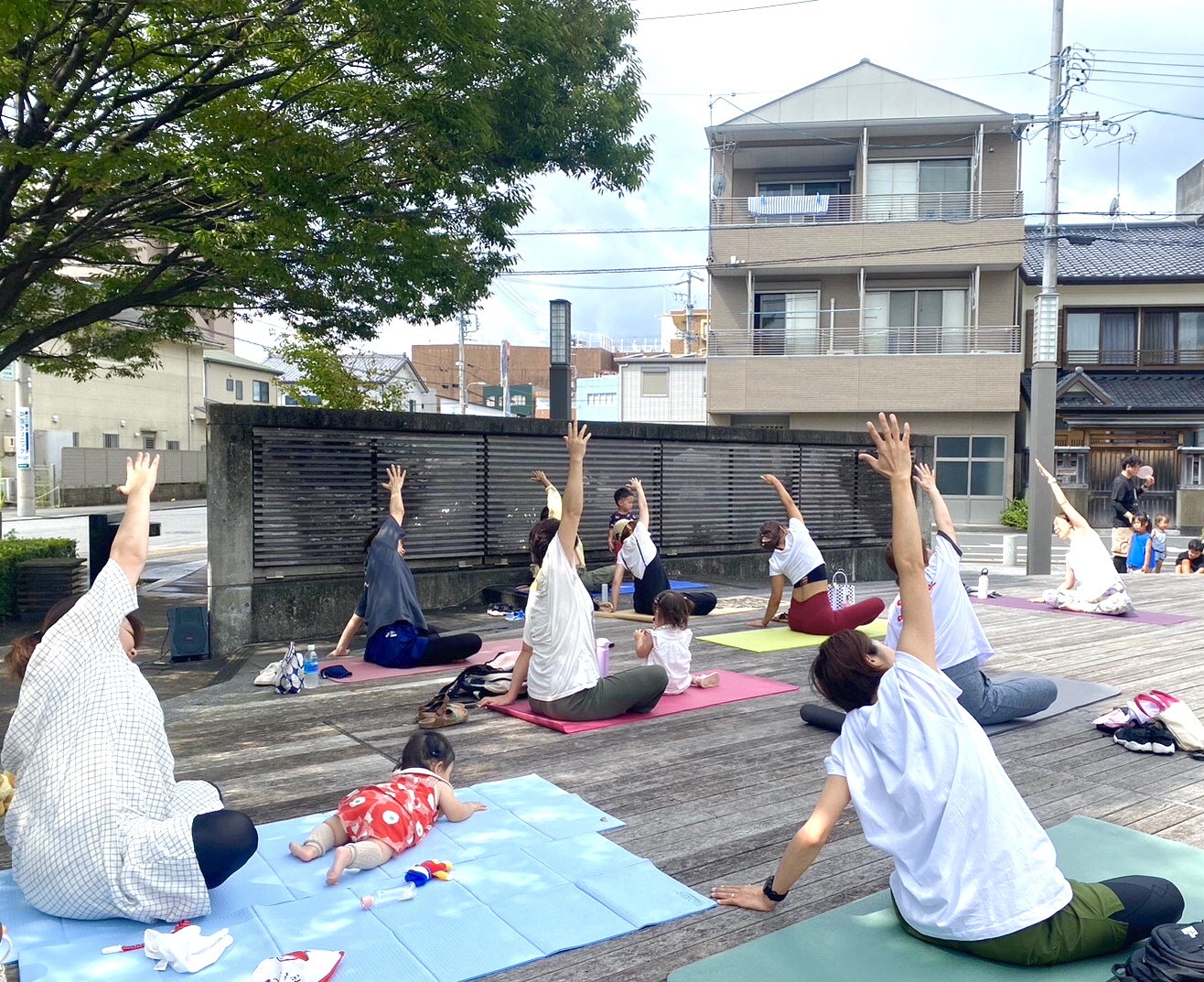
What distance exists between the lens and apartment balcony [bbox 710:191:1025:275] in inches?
979

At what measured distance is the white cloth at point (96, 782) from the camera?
10.2 ft

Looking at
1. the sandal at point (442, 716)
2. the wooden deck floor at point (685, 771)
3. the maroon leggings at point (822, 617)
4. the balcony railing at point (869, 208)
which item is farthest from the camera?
the balcony railing at point (869, 208)

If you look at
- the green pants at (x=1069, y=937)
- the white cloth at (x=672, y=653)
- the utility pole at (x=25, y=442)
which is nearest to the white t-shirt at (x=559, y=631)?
the white cloth at (x=672, y=653)

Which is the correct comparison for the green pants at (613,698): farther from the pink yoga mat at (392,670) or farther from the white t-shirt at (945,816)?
the white t-shirt at (945,816)

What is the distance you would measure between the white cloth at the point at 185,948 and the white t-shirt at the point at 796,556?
246 inches

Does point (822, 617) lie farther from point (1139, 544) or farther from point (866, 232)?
point (866, 232)

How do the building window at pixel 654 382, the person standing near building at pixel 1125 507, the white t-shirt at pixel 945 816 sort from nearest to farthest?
1. the white t-shirt at pixel 945 816
2. the person standing near building at pixel 1125 507
3. the building window at pixel 654 382

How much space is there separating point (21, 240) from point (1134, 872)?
39.3 ft

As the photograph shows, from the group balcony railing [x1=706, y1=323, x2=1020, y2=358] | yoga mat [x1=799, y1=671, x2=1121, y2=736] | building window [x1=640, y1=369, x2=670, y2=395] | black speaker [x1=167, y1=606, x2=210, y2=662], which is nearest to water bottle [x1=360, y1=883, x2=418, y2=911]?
yoga mat [x1=799, y1=671, x2=1121, y2=736]

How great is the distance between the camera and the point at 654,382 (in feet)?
120

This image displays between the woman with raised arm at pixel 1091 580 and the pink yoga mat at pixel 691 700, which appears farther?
the woman with raised arm at pixel 1091 580

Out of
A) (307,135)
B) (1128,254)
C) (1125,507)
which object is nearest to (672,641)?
(307,135)

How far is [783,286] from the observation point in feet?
87.4

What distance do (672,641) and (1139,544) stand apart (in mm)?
12959
